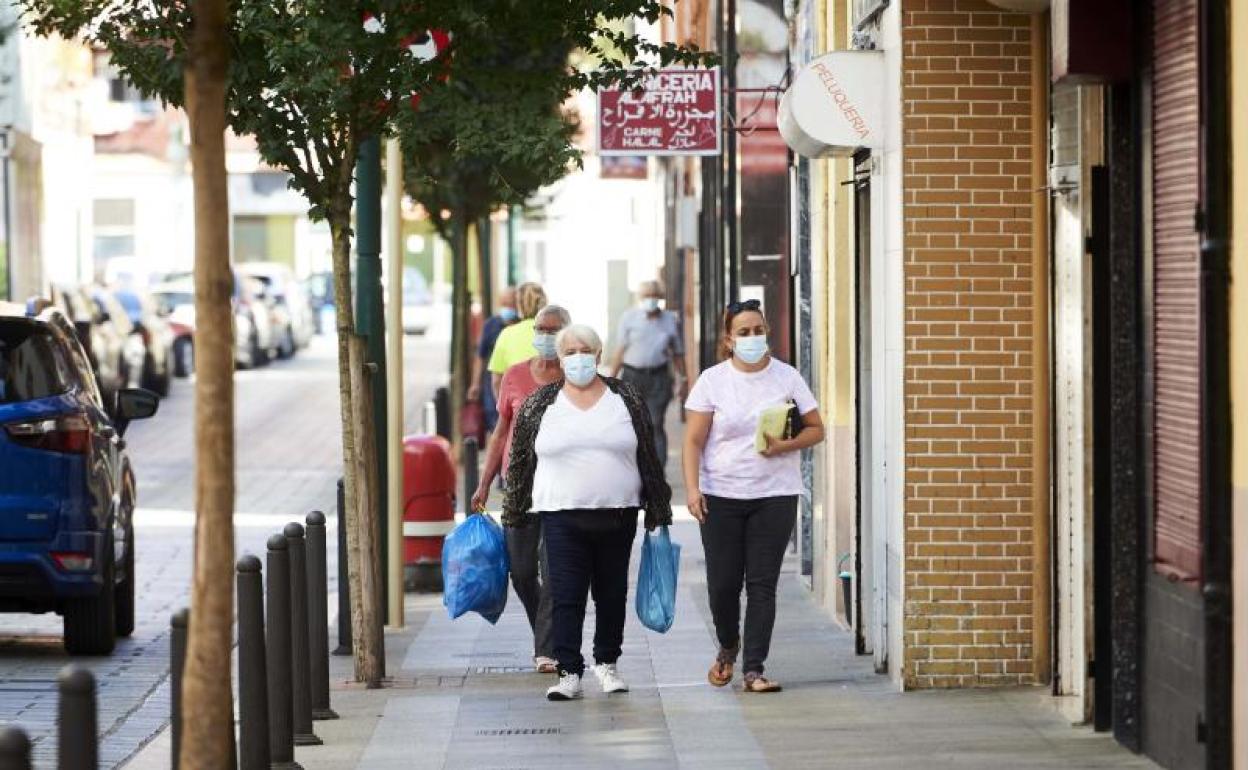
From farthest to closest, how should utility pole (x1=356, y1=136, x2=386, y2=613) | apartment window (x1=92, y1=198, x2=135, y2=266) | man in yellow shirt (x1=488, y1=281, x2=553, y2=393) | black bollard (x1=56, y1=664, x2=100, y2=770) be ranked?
1. apartment window (x1=92, y1=198, x2=135, y2=266)
2. man in yellow shirt (x1=488, y1=281, x2=553, y2=393)
3. utility pole (x1=356, y1=136, x2=386, y2=613)
4. black bollard (x1=56, y1=664, x2=100, y2=770)

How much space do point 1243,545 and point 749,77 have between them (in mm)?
14853

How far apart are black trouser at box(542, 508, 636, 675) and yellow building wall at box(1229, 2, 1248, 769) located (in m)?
3.95

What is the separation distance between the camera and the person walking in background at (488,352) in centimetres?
2325

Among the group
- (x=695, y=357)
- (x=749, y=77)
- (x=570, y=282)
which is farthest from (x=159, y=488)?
(x=570, y=282)

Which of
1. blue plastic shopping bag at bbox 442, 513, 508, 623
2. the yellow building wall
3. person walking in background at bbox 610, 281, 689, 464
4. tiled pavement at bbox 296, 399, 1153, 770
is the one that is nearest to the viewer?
the yellow building wall

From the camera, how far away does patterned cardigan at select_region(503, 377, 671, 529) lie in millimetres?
11383

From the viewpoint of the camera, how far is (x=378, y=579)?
39.4 feet

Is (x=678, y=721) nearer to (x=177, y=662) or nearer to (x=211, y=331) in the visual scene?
(x=177, y=662)

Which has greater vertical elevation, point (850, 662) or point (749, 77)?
point (749, 77)

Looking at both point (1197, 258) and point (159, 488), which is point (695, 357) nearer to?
point (159, 488)

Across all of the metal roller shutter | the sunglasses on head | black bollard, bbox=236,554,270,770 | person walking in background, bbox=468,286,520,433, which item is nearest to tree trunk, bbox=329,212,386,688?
the sunglasses on head

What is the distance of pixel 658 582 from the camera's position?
Answer: 465 inches

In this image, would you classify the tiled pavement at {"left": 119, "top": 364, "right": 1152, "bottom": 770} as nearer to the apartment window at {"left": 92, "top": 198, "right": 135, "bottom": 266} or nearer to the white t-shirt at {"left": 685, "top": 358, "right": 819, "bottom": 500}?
the white t-shirt at {"left": 685, "top": 358, "right": 819, "bottom": 500}

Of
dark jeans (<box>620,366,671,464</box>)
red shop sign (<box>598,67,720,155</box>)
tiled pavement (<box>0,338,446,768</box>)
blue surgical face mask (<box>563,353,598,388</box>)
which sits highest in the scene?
red shop sign (<box>598,67,720,155</box>)
